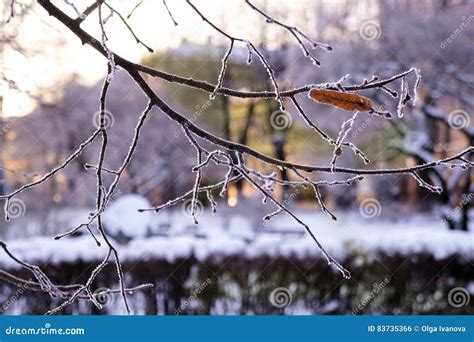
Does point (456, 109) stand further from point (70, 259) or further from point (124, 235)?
point (70, 259)

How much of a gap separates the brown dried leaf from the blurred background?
2.60 ft

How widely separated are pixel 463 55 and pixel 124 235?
7189 millimetres

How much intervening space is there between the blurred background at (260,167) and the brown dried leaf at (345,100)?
79cm

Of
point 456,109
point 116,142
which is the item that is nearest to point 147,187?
point 116,142

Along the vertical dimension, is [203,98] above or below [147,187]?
above

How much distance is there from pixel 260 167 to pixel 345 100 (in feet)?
55.1

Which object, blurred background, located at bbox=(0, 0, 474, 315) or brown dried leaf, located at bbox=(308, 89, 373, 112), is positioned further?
blurred background, located at bbox=(0, 0, 474, 315)

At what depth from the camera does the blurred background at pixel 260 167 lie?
6391 mm

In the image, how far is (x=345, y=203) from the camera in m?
17.9

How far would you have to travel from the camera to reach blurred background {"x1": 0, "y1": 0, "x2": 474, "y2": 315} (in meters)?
6.39

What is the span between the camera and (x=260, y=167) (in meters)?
18.0

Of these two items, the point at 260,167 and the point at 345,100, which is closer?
the point at 345,100

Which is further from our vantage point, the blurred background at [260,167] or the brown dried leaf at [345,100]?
the blurred background at [260,167]

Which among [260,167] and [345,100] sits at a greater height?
[260,167]
